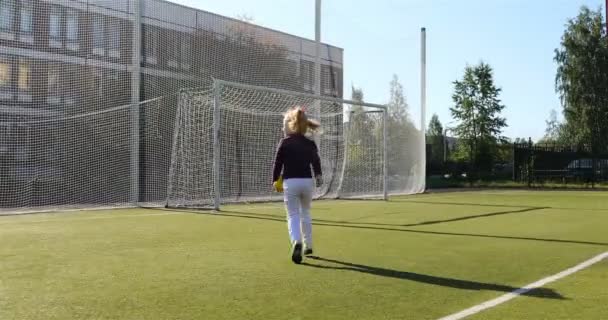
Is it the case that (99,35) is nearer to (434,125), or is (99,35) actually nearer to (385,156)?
(385,156)

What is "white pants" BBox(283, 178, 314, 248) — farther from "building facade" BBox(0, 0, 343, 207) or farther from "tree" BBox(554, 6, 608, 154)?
"tree" BBox(554, 6, 608, 154)

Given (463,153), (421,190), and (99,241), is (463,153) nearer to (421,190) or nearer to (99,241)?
(421,190)

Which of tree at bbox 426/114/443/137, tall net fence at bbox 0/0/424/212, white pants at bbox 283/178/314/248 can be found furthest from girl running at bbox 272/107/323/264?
tree at bbox 426/114/443/137

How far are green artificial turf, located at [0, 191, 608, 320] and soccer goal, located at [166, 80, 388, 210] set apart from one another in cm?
577

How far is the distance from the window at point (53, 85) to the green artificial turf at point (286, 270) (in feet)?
24.0

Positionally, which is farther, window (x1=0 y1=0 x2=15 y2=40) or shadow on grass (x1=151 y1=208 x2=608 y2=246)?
window (x1=0 y1=0 x2=15 y2=40)

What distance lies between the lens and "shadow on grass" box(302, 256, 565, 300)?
16.4ft

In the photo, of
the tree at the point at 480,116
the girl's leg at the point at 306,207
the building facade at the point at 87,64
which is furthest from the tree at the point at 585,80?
the girl's leg at the point at 306,207

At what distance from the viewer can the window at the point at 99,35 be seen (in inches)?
745

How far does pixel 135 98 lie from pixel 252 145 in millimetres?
4236

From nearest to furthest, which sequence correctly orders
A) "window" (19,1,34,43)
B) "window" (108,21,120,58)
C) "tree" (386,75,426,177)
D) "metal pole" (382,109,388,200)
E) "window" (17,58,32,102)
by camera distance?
"window" (19,1,34,43) < "window" (17,58,32,102) < "window" (108,21,120,58) < "metal pole" (382,109,388,200) < "tree" (386,75,426,177)

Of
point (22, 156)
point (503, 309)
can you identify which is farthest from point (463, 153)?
point (503, 309)

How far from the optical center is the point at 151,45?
20.3 metres

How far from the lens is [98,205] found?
54.5 feet
